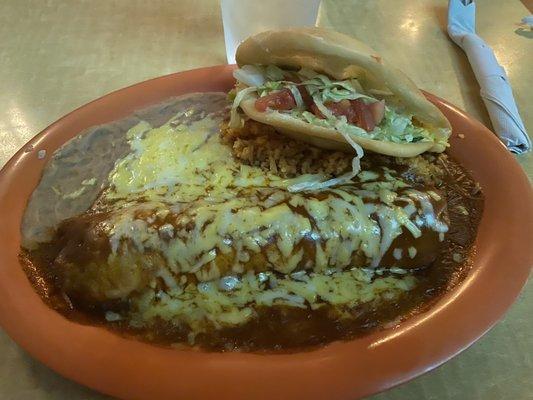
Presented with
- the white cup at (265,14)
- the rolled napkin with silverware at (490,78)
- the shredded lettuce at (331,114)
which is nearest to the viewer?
the shredded lettuce at (331,114)

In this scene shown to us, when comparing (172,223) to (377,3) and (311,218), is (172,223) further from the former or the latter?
(377,3)

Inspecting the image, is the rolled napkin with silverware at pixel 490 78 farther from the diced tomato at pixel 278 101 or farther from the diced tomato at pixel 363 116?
the diced tomato at pixel 278 101

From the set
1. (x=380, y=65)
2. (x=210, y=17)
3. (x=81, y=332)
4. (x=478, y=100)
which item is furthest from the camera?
(x=210, y=17)

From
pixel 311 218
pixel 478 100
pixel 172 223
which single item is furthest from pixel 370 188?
pixel 478 100

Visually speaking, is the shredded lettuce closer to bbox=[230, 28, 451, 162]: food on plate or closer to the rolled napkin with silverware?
bbox=[230, 28, 451, 162]: food on plate

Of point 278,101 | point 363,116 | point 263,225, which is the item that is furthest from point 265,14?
point 263,225

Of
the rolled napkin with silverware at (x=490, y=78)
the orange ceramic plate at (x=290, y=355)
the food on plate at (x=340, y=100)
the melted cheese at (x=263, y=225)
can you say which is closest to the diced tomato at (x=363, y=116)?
the food on plate at (x=340, y=100)

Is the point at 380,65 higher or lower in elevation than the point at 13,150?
higher
